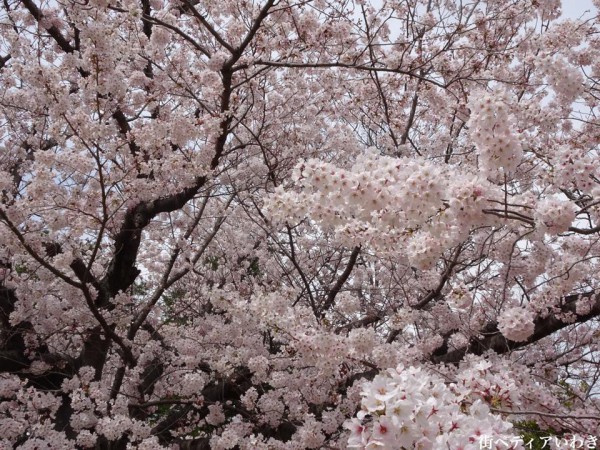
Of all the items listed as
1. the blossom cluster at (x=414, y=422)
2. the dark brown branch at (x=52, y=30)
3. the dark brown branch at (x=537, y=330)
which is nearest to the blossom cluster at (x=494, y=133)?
the blossom cluster at (x=414, y=422)

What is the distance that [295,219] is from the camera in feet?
10.6

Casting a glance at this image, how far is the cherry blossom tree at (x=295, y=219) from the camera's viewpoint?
117 inches

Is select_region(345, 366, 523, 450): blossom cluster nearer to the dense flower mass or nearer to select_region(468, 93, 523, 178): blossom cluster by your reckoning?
select_region(468, 93, 523, 178): blossom cluster

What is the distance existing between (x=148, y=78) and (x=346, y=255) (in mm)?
4029

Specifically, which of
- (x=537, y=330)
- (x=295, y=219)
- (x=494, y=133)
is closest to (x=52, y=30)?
(x=295, y=219)

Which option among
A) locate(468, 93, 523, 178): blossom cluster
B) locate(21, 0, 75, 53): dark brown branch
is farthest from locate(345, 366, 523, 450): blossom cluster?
locate(21, 0, 75, 53): dark brown branch

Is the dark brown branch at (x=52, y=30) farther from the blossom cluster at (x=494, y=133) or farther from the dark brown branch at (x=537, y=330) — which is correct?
the dark brown branch at (x=537, y=330)

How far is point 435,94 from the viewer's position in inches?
271

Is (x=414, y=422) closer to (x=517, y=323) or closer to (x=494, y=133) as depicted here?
(x=494, y=133)

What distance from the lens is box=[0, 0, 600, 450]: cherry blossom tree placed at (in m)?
2.98

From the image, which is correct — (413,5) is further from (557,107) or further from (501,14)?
(557,107)

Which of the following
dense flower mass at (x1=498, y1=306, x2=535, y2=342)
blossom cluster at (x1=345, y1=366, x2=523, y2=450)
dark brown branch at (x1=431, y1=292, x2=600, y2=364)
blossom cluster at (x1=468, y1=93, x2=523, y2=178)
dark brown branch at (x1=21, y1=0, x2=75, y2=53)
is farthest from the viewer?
dark brown branch at (x1=21, y1=0, x2=75, y2=53)

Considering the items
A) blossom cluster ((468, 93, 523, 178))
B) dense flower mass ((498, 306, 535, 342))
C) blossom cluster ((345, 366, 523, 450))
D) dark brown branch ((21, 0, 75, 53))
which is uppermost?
dark brown branch ((21, 0, 75, 53))

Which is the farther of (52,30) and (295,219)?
(52,30)
